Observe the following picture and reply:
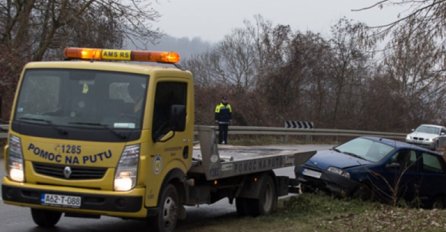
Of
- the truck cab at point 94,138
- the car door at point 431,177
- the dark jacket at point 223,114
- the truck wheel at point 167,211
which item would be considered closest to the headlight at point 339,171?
the car door at point 431,177

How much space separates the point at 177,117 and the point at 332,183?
548 cm

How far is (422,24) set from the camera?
8.98 meters

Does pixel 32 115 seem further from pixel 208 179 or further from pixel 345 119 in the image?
pixel 345 119

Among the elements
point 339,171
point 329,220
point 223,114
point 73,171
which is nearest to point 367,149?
point 339,171

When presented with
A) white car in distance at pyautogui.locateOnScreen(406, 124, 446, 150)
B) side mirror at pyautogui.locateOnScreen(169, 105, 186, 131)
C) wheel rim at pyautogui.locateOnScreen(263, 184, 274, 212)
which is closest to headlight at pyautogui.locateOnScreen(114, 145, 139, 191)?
side mirror at pyautogui.locateOnScreen(169, 105, 186, 131)

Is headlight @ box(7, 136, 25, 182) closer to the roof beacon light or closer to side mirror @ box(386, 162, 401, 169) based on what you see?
the roof beacon light

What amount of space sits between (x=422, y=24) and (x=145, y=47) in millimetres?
17152

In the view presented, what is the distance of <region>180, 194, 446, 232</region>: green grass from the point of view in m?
8.62

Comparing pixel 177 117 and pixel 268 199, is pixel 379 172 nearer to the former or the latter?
pixel 268 199

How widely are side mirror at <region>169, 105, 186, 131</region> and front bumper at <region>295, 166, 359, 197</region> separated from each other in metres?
5.22

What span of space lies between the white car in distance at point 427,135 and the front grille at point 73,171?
29.9m

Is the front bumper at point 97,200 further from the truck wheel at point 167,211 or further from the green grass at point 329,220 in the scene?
the green grass at point 329,220

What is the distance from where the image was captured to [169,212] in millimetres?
7945

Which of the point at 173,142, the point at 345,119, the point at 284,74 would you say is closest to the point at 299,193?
the point at 173,142
